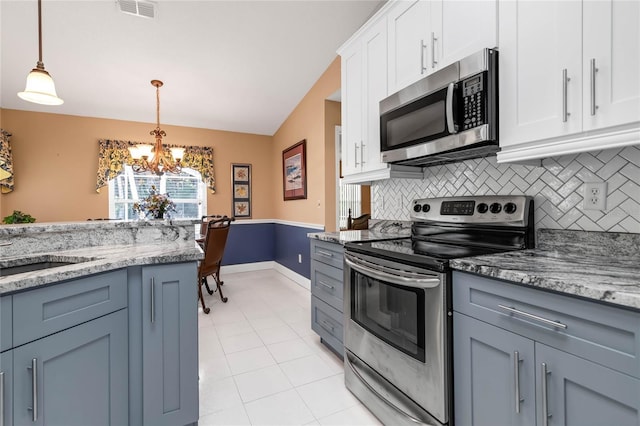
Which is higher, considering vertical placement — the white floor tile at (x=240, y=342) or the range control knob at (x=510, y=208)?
the range control knob at (x=510, y=208)

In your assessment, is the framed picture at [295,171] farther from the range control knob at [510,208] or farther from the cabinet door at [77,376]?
the cabinet door at [77,376]

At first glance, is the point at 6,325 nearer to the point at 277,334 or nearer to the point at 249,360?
the point at 249,360

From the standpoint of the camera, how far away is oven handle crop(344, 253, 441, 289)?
4.22 ft

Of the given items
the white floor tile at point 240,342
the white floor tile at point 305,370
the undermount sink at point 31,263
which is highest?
the undermount sink at point 31,263

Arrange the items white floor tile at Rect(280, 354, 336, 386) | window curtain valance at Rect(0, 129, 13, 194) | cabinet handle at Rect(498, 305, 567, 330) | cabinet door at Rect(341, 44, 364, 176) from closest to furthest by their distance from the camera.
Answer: cabinet handle at Rect(498, 305, 567, 330)
white floor tile at Rect(280, 354, 336, 386)
cabinet door at Rect(341, 44, 364, 176)
window curtain valance at Rect(0, 129, 13, 194)

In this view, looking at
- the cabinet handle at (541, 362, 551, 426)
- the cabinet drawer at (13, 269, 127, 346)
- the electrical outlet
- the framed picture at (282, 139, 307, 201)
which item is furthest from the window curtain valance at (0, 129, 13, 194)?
the electrical outlet

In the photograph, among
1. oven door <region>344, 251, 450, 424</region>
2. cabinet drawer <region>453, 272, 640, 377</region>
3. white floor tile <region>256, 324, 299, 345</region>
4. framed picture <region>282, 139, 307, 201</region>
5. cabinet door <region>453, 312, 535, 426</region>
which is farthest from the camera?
framed picture <region>282, 139, 307, 201</region>

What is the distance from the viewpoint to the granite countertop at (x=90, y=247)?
1146mm

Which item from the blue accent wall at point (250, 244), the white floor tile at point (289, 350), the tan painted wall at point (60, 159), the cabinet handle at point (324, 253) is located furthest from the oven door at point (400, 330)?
the tan painted wall at point (60, 159)

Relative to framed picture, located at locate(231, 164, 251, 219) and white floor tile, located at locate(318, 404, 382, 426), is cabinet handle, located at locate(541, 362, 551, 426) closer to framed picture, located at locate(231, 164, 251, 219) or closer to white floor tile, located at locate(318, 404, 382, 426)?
white floor tile, located at locate(318, 404, 382, 426)

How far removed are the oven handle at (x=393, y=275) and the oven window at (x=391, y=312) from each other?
38 mm

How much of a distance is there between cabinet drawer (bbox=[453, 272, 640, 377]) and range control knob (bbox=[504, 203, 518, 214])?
59 centimetres

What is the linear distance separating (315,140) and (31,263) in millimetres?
3036

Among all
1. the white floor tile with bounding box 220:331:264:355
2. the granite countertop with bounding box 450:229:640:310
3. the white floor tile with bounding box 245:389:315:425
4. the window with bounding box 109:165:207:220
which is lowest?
the white floor tile with bounding box 245:389:315:425
